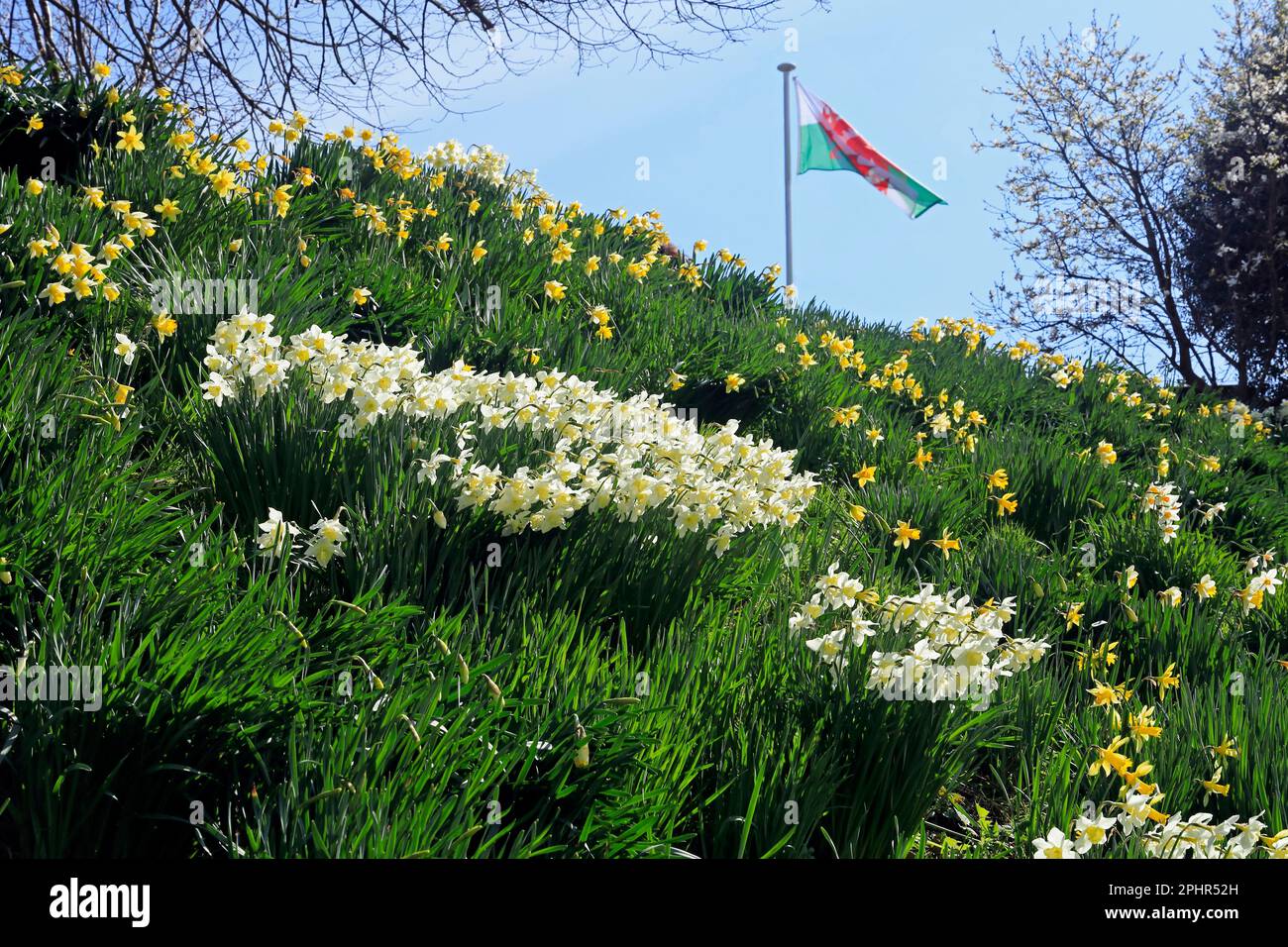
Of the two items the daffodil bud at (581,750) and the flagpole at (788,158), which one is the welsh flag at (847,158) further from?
the daffodil bud at (581,750)

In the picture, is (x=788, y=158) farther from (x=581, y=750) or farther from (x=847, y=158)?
(x=581, y=750)

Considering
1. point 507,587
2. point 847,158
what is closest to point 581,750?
point 507,587

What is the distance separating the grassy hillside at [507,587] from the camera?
1.95 meters

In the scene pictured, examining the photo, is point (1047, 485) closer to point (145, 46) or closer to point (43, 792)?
point (43, 792)

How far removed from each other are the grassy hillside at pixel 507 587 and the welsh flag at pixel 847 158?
25.8 feet

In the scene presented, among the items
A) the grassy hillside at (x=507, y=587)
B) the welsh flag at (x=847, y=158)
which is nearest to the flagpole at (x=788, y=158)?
the welsh flag at (x=847, y=158)

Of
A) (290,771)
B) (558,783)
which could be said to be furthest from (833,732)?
(290,771)

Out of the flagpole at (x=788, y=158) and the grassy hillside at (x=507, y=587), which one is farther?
the flagpole at (x=788, y=158)

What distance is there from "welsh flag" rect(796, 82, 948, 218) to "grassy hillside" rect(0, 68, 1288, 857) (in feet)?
25.8

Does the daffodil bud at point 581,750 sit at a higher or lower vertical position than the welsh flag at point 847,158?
lower

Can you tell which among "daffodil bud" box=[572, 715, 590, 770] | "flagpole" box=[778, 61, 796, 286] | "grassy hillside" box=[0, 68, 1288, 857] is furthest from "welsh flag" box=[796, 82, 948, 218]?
"daffodil bud" box=[572, 715, 590, 770]

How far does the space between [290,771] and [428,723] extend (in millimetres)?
263

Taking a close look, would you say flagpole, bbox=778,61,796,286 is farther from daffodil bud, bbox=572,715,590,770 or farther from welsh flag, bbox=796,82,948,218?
daffodil bud, bbox=572,715,590,770

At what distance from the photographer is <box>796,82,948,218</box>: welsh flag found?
1238cm
